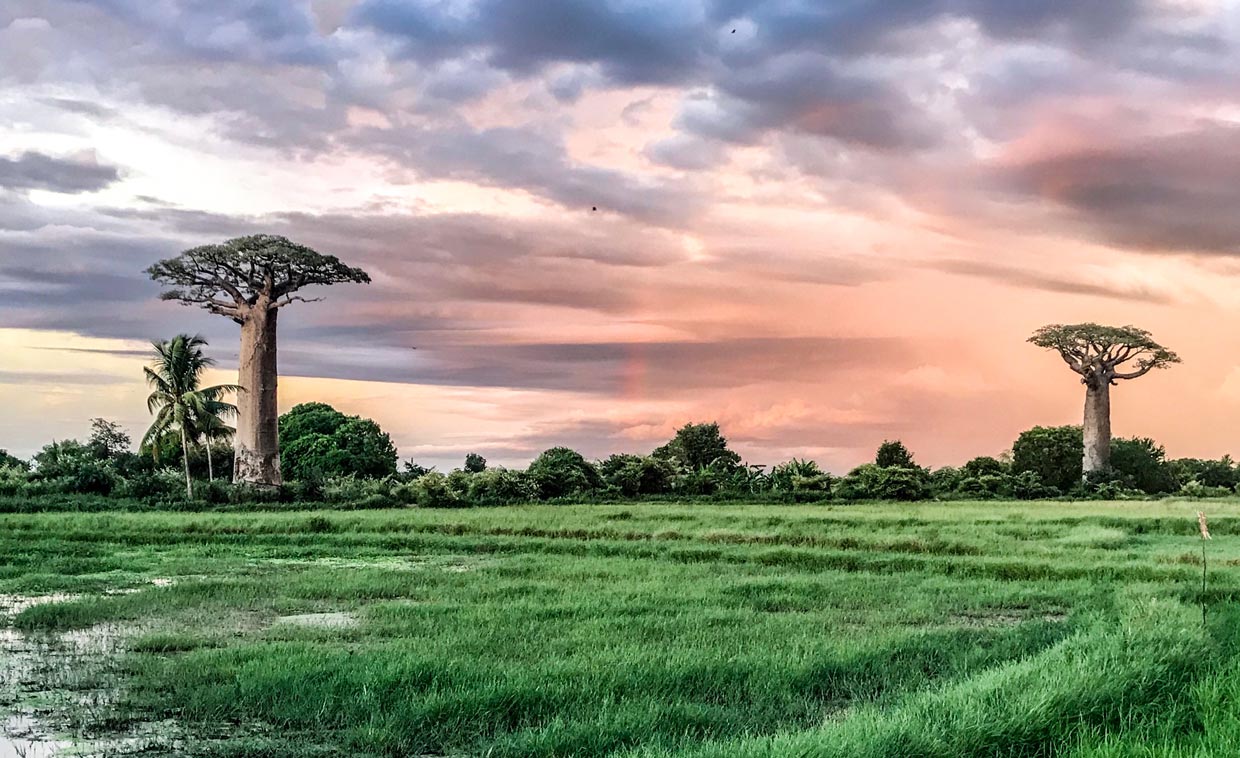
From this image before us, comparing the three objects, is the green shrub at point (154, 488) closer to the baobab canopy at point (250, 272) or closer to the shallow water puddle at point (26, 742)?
the baobab canopy at point (250, 272)

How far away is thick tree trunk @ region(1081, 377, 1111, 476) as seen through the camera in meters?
40.9

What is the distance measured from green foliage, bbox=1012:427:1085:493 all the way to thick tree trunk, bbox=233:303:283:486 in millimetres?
30531

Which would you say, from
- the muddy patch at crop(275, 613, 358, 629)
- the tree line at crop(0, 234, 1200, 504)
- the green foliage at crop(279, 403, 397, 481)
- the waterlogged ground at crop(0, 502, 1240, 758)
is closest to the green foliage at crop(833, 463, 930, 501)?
the tree line at crop(0, 234, 1200, 504)

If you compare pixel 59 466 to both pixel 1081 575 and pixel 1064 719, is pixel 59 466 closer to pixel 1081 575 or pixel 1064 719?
pixel 1081 575

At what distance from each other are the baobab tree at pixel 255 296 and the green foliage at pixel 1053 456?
2968cm

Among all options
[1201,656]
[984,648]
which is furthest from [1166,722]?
[984,648]

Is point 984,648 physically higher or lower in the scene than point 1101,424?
lower

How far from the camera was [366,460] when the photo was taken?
4072 cm

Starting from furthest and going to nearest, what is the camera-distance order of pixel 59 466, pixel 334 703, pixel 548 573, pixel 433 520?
1. pixel 59 466
2. pixel 433 520
3. pixel 548 573
4. pixel 334 703

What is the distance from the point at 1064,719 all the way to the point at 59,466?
29947 mm

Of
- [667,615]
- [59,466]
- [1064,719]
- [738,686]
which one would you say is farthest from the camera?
[59,466]

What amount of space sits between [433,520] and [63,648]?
1338cm

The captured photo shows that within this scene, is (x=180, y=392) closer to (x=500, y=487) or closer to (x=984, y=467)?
(x=500, y=487)

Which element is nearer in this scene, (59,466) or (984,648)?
(984,648)
